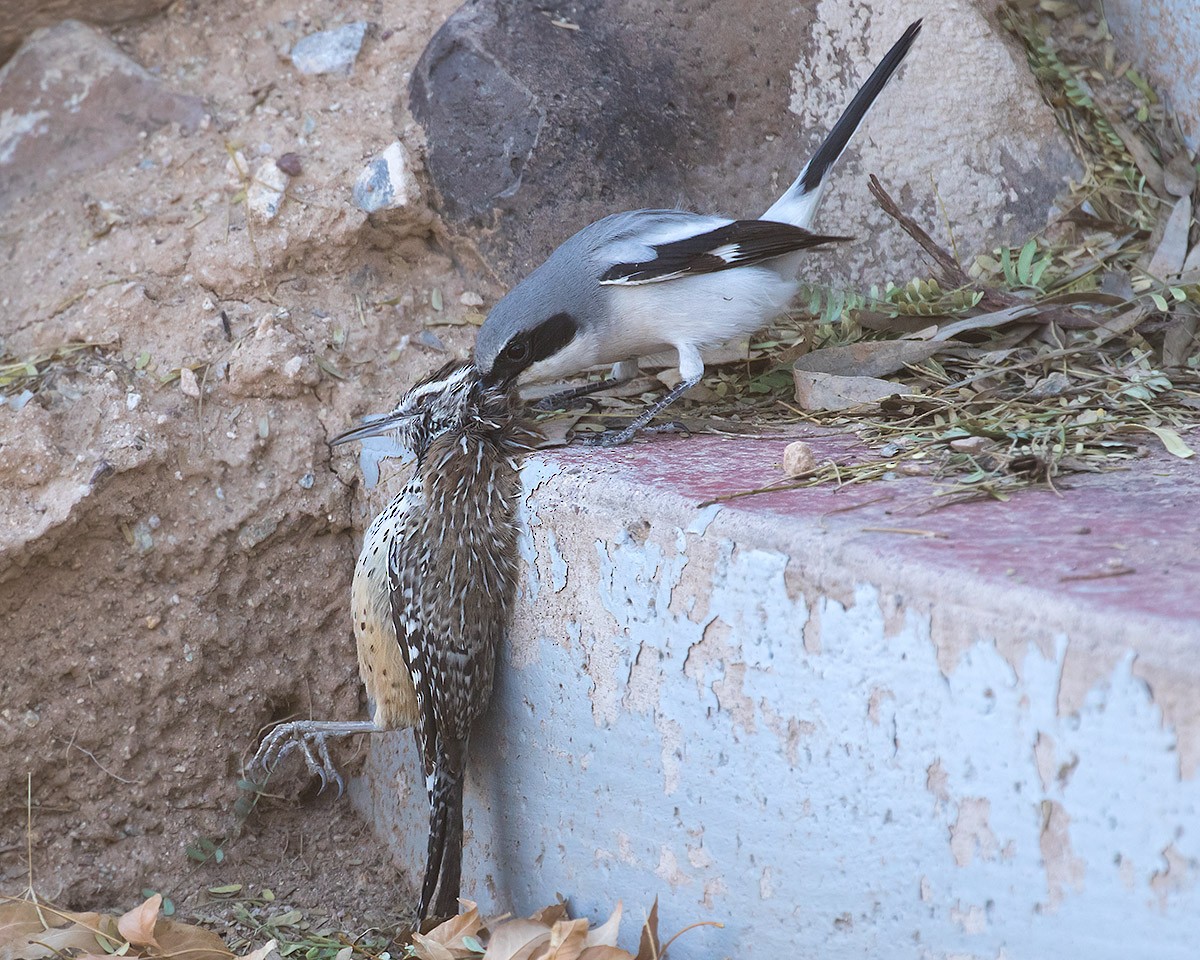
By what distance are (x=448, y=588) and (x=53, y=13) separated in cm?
266

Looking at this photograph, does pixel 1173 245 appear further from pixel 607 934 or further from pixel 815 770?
pixel 607 934

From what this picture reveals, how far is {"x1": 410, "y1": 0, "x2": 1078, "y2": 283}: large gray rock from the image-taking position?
11.5 feet

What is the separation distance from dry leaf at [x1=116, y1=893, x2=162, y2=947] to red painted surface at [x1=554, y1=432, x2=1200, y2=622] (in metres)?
1.31

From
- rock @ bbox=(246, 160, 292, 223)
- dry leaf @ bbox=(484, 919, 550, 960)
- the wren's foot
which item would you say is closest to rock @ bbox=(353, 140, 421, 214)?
rock @ bbox=(246, 160, 292, 223)

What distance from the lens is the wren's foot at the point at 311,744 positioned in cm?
303

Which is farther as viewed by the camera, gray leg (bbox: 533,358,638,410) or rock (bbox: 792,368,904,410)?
gray leg (bbox: 533,358,638,410)

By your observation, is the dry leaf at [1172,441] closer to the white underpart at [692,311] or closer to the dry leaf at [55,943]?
the white underpart at [692,311]

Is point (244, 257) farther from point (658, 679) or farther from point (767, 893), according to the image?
point (767, 893)

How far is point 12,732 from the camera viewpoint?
319 centimetres

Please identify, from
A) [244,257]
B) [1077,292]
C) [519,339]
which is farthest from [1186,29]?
[244,257]

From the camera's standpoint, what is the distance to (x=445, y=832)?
2625 millimetres

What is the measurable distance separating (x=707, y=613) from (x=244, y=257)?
208 centimetres

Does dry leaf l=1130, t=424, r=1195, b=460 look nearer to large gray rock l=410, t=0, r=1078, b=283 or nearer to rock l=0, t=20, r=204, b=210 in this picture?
large gray rock l=410, t=0, r=1078, b=283

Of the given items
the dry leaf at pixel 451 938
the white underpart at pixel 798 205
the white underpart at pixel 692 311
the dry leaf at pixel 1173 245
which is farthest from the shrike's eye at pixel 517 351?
the dry leaf at pixel 1173 245
